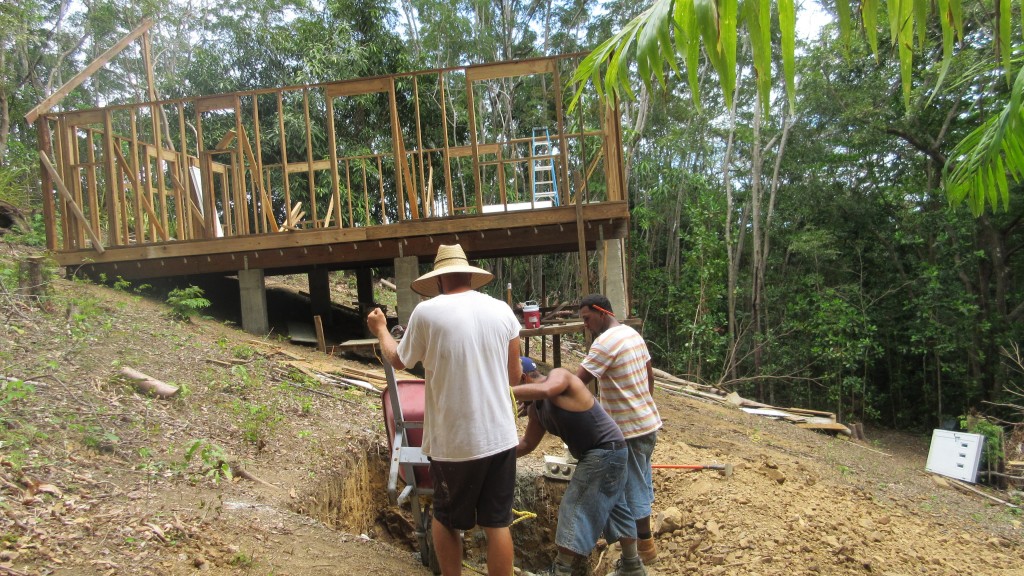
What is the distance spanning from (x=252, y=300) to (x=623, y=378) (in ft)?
26.1

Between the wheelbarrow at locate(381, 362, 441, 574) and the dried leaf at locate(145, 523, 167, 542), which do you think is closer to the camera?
the dried leaf at locate(145, 523, 167, 542)

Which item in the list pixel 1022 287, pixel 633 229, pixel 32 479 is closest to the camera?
pixel 32 479

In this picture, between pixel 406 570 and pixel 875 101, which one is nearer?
pixel 406 570

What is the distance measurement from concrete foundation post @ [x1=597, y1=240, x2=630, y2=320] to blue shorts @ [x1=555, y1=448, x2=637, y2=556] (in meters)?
6.18

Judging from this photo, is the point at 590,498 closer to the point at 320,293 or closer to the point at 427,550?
the point at 427,550

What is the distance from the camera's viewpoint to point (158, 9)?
23.7m

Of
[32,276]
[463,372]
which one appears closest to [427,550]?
[463,372]

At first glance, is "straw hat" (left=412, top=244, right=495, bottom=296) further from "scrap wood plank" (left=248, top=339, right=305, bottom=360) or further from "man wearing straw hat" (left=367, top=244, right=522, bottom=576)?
"scrap wood plank" (left=248, top=339, right=305, bottom=360)

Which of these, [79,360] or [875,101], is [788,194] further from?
[79,360]

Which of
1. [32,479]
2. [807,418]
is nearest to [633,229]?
[807,418]

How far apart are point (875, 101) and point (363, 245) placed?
600 inches

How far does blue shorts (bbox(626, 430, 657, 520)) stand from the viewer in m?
4.19

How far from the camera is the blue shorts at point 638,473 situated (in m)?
4.19

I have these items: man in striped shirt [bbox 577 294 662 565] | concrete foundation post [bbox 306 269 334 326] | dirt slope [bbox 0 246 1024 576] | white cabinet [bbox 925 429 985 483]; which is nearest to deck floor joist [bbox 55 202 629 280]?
concrete foundation post [bbox 306 269 334 326]
